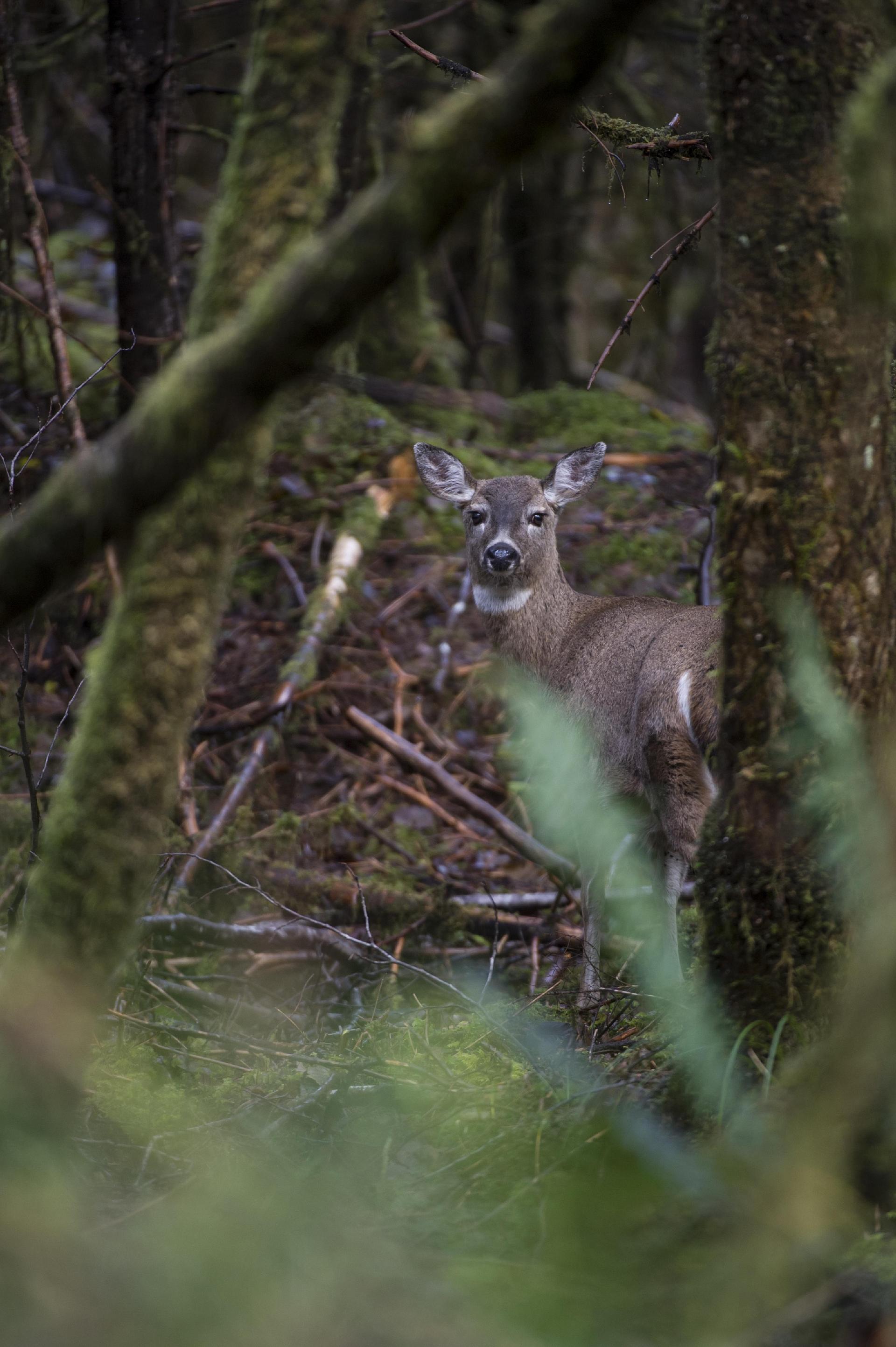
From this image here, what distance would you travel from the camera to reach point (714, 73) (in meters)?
2.65

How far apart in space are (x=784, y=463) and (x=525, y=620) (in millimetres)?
3556

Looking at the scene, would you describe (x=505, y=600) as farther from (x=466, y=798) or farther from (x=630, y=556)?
(x=630, y=556)

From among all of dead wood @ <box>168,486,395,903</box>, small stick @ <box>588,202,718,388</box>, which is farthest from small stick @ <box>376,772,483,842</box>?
small stick @ <box>588,202,718,388</box>

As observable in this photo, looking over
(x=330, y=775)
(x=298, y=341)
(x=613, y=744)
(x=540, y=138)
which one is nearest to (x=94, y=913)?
(x=298, y=341)

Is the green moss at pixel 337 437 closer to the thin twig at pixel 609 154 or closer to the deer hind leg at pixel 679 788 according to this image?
the deer hind leg at pixel 679 788

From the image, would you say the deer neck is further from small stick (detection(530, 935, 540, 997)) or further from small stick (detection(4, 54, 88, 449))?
small stick (detection(4, 54, 88, 449))

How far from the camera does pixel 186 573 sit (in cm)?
232

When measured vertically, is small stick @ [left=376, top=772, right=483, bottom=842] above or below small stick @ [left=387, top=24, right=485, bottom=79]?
below

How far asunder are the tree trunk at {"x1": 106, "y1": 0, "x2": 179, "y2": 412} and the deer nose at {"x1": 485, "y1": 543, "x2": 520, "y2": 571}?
2.23 m

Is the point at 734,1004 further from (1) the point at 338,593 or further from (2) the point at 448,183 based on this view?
(1) the point at 338,593

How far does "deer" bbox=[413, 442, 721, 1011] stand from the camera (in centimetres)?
506

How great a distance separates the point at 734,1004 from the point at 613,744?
8.86ft

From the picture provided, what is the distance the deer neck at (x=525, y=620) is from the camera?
6.19 metres

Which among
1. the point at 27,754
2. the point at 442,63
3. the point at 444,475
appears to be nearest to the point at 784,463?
the point at 442,63
